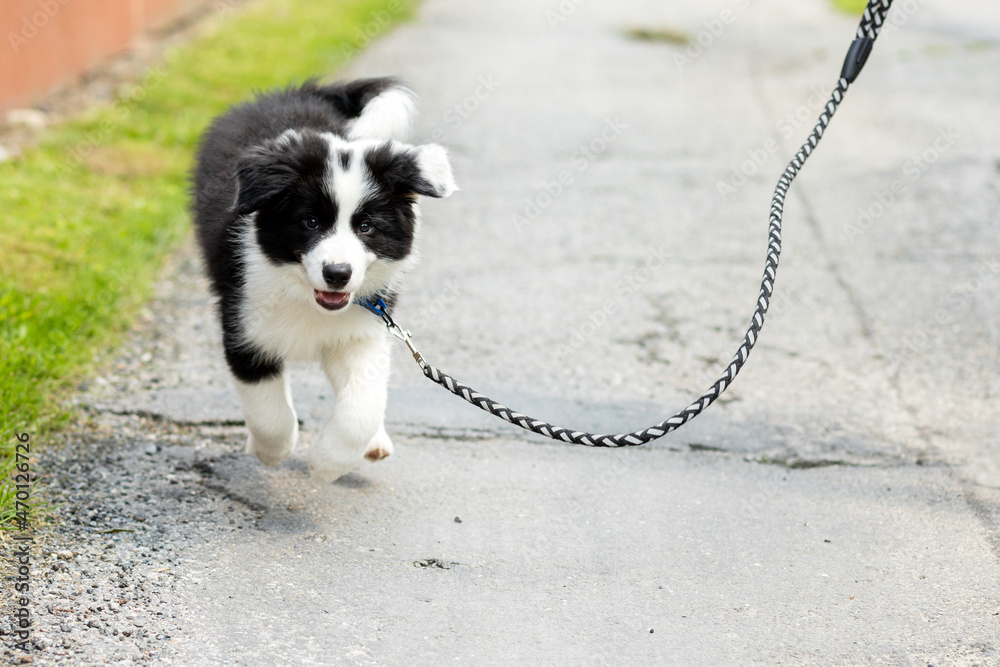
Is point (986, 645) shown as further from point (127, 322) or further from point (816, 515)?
point (127, 322)

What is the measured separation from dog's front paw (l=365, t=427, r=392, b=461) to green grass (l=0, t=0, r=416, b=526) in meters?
1.13

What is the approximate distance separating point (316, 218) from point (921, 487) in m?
2.34

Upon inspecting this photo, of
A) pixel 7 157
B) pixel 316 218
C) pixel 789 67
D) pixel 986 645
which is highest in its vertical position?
pixel 316 218

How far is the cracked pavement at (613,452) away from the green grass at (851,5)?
172 inches

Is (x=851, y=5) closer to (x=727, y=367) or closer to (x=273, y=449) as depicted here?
(x=727, y=367)

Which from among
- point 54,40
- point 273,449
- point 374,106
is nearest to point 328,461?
point 273,449

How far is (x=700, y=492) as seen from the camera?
372cm

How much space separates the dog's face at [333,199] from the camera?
2961 millimetres

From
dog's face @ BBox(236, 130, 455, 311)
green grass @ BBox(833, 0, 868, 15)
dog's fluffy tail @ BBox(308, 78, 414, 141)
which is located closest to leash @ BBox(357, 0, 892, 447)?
dog's face @ BBox(236, 130, 455, 311)

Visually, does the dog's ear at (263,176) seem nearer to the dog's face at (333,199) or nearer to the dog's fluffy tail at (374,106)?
the dog's face at (333,199)

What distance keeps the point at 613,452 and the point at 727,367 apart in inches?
35.7

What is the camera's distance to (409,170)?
3.08m

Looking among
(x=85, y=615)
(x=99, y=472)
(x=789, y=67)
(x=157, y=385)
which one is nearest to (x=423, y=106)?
(x=789, y=67)

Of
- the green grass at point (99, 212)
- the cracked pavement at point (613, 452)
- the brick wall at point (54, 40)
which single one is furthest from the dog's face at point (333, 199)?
the brick wall at point (54, 40)
